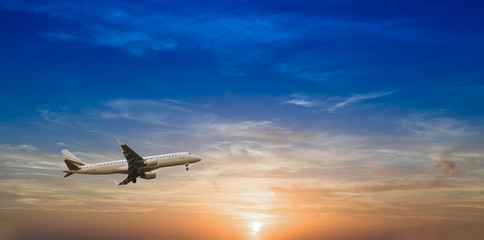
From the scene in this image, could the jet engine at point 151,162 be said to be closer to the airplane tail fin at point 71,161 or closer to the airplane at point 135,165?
the airplane at point 135,165

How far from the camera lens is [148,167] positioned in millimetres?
168125

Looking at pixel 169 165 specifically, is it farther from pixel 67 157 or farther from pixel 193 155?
pixel 67 157

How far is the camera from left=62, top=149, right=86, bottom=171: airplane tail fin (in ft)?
558

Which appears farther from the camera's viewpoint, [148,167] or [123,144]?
[148,167]

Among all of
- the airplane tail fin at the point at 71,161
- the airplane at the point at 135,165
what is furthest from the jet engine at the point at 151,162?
the airplane tail fin at the point at 71,161

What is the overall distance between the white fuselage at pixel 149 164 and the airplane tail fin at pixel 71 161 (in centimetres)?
136

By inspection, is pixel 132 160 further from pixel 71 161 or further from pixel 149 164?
pixel 71 161

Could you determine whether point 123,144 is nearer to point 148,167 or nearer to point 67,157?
point 148,167

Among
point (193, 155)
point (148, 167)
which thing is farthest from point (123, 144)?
point (193, 155)

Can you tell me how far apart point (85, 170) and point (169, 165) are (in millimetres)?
29899

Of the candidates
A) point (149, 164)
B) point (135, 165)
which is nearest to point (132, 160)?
point (135, 165)

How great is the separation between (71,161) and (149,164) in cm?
2814

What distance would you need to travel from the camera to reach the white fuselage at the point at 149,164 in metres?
168

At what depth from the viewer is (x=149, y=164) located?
167 m
